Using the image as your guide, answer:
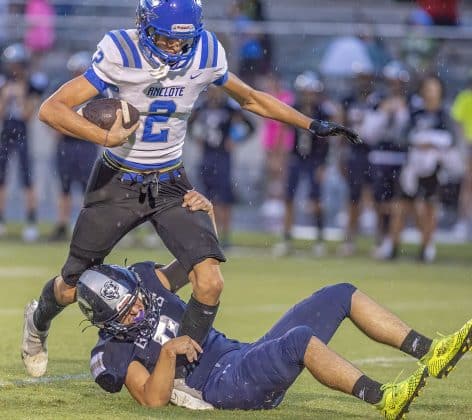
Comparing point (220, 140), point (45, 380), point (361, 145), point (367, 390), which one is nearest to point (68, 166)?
point (220, 140)

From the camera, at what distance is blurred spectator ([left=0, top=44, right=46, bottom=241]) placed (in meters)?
13.9

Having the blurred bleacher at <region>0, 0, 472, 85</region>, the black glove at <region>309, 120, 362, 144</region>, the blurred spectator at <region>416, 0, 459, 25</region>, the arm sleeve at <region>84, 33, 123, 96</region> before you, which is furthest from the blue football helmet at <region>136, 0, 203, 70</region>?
the blurred spectator at <region>416, 0, 459, 25</region>

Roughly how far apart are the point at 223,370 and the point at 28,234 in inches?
334

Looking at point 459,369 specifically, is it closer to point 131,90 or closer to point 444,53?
point 131,90

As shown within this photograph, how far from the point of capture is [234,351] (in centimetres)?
573

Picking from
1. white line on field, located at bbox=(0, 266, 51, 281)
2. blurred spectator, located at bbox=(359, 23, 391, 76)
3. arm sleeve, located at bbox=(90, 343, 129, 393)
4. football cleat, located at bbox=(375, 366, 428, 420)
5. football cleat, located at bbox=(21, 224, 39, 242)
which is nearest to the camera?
football cleat, located at bbox=(375, 366, 428, 420)

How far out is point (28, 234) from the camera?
45.4 ft

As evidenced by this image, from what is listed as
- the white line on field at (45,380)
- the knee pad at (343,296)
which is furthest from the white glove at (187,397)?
the white line on field at (45,380)

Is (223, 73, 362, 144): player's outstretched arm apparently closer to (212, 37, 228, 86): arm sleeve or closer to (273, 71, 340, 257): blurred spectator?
(212, 37, 228, 86): arm sleeve

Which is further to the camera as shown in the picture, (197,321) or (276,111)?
(276,111)

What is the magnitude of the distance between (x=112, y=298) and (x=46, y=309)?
116cm

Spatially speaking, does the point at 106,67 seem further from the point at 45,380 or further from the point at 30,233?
the point at 30,233

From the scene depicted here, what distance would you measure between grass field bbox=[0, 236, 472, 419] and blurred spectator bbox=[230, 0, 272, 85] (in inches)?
84.2

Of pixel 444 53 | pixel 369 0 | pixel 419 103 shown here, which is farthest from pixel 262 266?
pixel 369 0
